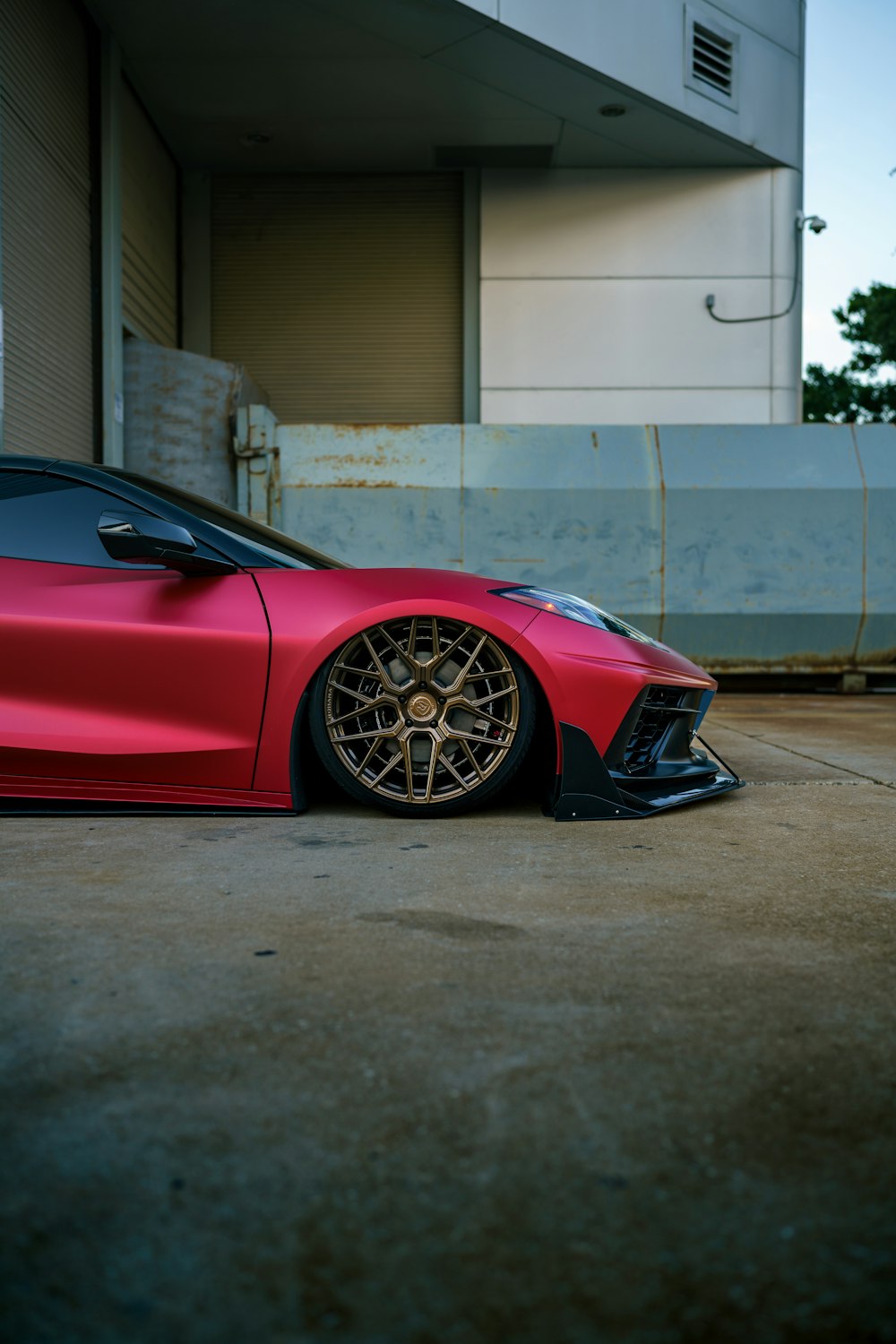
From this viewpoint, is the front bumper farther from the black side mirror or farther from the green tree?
the green tree

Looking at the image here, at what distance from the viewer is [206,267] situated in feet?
40.2

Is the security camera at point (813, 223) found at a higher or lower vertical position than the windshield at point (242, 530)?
higher

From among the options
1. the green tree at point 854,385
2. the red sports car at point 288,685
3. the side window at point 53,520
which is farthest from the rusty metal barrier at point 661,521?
the green tree at point 854,385

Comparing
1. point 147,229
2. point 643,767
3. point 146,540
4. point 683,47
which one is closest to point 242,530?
point 146,540

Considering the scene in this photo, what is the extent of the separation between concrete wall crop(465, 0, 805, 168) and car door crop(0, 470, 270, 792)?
25.5ft

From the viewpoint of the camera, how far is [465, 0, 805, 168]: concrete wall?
9352mm

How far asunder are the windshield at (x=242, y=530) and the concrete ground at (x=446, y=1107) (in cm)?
122

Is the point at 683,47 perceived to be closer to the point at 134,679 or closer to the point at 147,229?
the point at 147,229

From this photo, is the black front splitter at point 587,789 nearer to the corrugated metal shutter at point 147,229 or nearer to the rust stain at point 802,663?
the rust stain at point 802,663

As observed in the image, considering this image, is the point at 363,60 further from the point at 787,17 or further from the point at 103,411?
the point at 787,17

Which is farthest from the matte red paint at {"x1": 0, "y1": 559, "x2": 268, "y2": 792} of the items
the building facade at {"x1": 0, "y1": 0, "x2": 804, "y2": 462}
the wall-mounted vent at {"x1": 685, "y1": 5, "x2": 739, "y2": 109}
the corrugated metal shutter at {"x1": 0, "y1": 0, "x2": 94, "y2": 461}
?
the wall-mounted vent at {"x1": 685, "y1": 5, "x2": 739, "y2": 109}

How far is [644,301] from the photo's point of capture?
38.9 ft

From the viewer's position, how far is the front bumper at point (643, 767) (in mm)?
3166

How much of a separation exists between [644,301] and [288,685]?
10046mm
